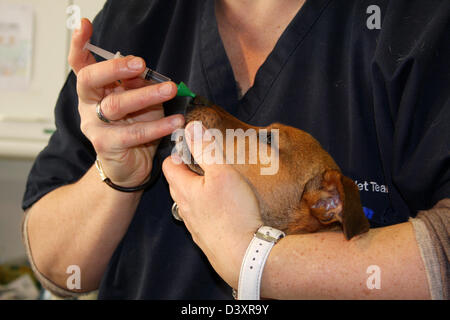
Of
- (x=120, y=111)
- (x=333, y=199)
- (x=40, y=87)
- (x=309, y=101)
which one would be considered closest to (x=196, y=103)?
(x=120, y=111)

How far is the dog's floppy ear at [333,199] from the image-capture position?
970mm

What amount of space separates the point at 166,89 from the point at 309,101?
1.43 feet

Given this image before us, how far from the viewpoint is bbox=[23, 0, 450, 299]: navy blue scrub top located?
39.7 inches

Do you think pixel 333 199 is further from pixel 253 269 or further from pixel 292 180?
pixel 253 269

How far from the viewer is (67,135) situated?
1364 millimetres

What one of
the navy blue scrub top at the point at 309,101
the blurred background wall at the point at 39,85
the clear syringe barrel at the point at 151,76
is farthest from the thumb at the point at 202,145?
the blurred background wall at the point at 39,85

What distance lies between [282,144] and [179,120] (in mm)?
289

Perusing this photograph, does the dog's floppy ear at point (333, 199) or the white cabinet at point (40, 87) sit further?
the white cabinet at point (40, 87)

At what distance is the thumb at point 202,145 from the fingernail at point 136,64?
0.18m

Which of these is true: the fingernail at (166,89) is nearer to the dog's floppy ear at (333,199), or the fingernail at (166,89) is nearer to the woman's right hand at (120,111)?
the woman's right hand at (120,111)

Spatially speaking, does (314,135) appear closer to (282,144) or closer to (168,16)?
(282,144)

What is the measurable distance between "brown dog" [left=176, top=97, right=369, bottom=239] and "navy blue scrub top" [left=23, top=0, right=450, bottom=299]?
0.17 feet

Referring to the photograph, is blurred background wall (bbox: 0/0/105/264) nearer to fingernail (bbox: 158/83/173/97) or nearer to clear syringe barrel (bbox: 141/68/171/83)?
clear syringe barrel (bbox: 141/68/171/83)
